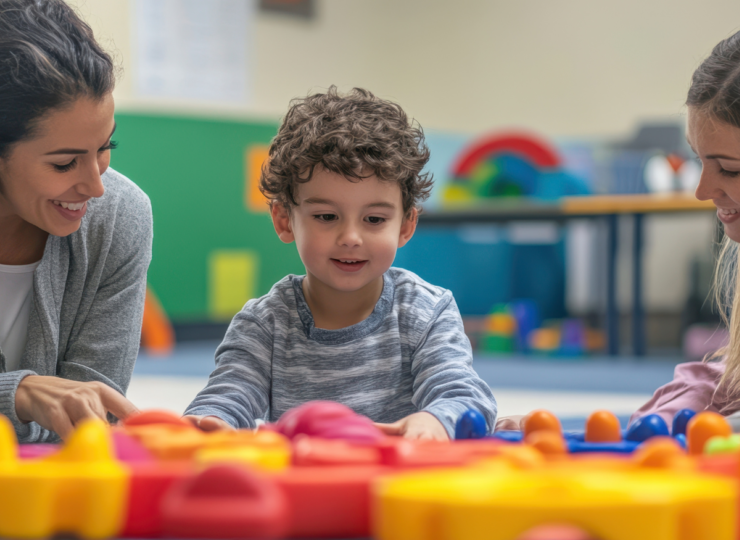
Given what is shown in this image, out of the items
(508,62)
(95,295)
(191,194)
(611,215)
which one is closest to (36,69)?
(95,295)

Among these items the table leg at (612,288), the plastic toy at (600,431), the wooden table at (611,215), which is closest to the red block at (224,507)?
the plastic toy at (600,431)

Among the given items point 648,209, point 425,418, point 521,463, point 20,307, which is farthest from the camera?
point 648,209

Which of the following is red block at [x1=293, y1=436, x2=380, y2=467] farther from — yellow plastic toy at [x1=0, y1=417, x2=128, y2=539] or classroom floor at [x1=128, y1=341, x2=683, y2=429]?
classroom floor at [x1=128, y1=341, x2=683, y2=429]

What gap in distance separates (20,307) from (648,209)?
2506 millimetres

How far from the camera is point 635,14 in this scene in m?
3.89

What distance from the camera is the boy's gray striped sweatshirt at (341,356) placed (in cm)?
98

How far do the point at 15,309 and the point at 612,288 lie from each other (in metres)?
2.53

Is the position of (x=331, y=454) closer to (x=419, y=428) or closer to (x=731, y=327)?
(x=419, y=428)

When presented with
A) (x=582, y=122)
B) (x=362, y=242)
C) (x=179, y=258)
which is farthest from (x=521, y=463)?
(x=582, y=122)

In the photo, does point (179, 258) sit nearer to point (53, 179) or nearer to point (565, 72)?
point (565, 72)

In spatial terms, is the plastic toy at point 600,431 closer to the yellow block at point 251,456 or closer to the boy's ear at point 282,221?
the yellow block at point 251,456

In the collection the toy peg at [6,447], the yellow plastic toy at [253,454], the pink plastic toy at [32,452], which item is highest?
the toy peg at [6,447]

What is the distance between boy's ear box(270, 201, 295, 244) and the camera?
1.06m

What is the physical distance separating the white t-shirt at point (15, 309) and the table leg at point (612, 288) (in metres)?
2.51
